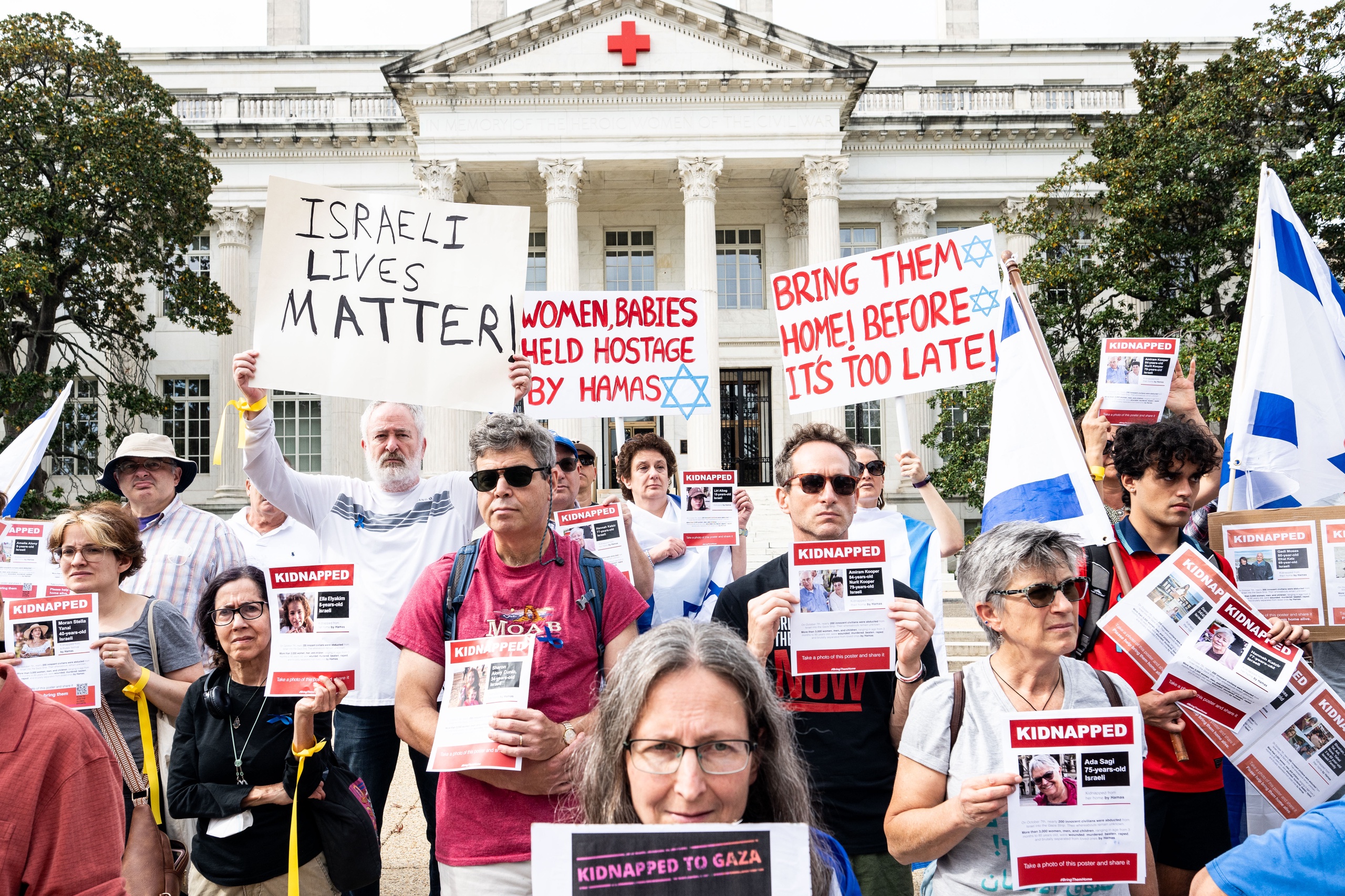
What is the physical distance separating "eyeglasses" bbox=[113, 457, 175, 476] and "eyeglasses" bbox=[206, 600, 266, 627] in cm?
211

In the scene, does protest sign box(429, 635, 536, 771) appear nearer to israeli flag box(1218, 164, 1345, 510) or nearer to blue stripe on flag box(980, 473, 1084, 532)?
blue stripe on flag box(980, 473, 1084, 532)

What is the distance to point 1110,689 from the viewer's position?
2912 millimetres

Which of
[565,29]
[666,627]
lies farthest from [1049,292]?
[666,627]

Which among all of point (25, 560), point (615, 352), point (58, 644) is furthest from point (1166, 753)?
point (25, 560)

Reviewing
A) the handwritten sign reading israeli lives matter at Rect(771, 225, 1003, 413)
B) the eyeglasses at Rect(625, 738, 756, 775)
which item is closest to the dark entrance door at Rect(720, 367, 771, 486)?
the handwritten sign reading israeli lives matter at Rect(771, 225, 1003, 413)

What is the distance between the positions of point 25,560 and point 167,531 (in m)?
0.73

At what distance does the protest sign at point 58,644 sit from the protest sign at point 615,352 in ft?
11.6

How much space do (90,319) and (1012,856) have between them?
2575 centimetres

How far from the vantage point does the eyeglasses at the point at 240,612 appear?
3746mm

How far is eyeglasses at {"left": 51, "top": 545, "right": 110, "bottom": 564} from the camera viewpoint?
424 centimetres

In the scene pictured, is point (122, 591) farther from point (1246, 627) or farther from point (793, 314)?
point (1246, 627)

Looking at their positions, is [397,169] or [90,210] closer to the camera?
[90,210]

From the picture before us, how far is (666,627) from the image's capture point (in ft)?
7.28

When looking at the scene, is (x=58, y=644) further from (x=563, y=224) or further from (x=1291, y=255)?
(x=563, y=224)
